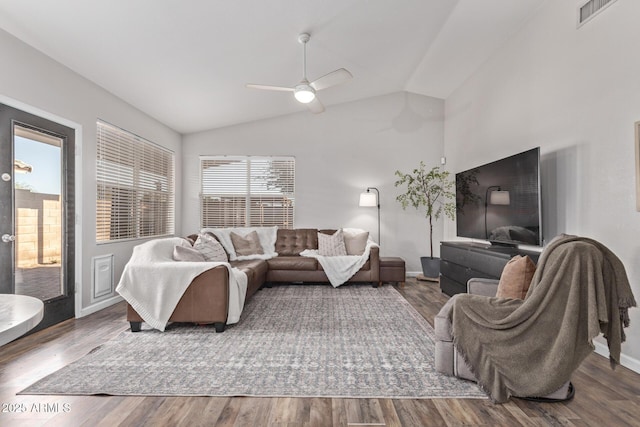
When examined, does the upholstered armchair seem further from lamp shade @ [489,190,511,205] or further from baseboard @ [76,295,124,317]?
baseboard @ [76,295,124,317]

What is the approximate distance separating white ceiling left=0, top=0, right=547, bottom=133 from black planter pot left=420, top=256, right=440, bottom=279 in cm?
288

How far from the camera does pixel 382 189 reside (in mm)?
6043

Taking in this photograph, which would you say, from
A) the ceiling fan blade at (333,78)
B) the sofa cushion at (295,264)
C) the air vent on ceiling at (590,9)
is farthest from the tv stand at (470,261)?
the ceiling fan blade at (333,78)

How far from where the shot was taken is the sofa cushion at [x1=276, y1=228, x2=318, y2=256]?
557 cm

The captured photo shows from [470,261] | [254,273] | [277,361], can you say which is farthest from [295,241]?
[277,361]

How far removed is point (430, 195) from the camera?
5.88 meters

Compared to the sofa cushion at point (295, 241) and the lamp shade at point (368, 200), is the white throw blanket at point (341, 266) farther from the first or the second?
the lamp shade at point (368, 200)

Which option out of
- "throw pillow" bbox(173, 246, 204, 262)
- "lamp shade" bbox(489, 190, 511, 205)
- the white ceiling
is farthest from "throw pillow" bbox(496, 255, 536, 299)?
"throw pillow" bbox(173, 246, 204, 262)

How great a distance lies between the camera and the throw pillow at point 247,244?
5176 mm

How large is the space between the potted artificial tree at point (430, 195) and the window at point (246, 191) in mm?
2029

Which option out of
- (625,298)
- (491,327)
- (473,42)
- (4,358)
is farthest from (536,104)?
(4,358)

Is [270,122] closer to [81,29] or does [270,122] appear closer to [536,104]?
[81,29]

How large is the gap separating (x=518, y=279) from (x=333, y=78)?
2497 mm

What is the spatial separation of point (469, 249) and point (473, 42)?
2.54 meters
